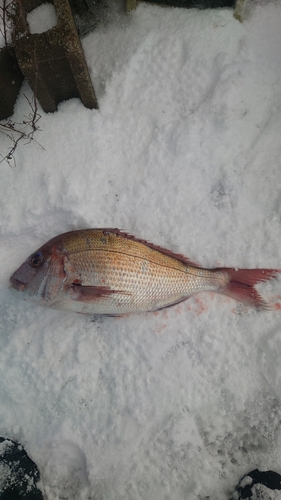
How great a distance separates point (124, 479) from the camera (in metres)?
2.33

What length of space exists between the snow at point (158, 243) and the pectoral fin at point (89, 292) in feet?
1.32

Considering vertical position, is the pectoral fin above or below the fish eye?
below

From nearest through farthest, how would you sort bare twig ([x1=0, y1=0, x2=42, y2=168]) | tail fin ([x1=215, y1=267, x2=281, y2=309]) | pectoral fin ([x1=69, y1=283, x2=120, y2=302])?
pectoral fin ([x1=69, y1=283, x2=120, y2=302]) < tail fin ([x1=215, y1=267, x2=281, y2=309]) < bare twig ([x1=0, y1=0, x2=42, y2=168])

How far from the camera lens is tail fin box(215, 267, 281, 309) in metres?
2.38

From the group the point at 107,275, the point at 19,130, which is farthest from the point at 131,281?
the point at 19,130

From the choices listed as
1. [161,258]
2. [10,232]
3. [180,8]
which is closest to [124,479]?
[161,258]

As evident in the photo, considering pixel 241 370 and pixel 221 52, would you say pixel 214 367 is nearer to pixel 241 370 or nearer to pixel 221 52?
pixel 241 370

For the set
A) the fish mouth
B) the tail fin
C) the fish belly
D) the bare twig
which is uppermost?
the bare twig

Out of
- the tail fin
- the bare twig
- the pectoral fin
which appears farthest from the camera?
the bare twig

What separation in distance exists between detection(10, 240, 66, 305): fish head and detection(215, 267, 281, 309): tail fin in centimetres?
107

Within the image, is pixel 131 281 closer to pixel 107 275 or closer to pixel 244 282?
pixel 107 275

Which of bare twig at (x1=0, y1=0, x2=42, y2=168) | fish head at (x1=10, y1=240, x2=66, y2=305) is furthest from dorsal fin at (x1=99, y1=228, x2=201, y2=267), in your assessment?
bare twig at (x1=0, y1=0, x2=42, y2=168)

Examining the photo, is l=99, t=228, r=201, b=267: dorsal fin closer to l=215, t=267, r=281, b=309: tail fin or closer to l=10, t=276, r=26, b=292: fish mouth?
l=215, t=267, r=281, b=309: tail fin

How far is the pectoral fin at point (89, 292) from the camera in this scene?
7.20 feet
